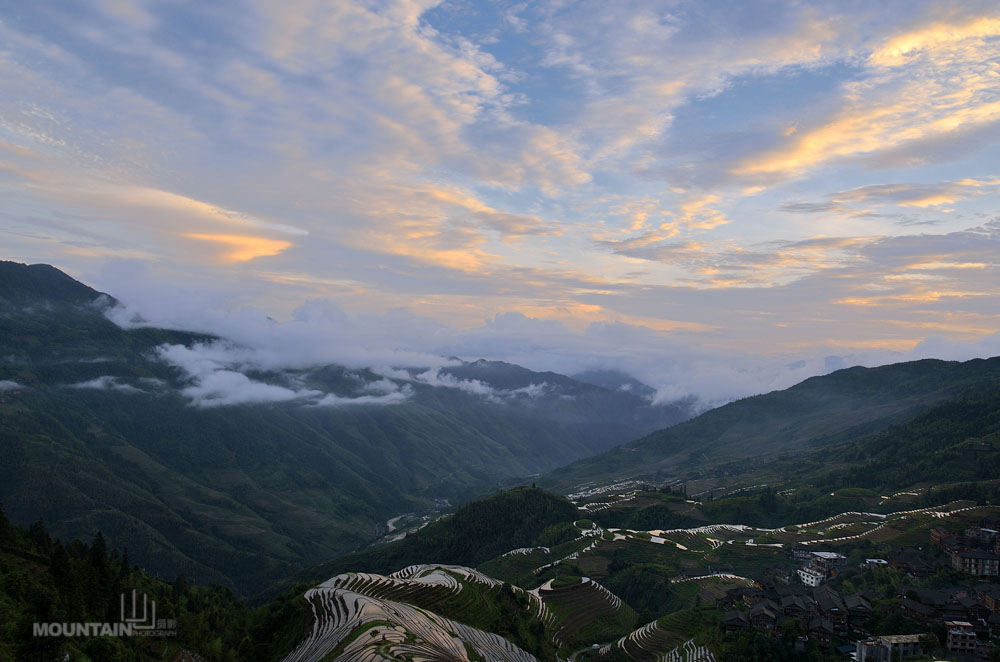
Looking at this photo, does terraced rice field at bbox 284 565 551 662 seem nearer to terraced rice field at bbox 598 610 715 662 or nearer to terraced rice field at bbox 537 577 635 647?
terraced rice field at bbox 598 610 715 662

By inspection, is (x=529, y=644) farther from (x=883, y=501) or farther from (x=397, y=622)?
(x=883, y=501)

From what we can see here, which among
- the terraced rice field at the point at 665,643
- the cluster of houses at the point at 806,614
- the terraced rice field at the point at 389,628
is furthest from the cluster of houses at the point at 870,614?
the terraced rice field at the point at 389,628

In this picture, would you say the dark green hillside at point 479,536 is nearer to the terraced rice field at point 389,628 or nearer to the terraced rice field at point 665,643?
the terraced rice field at point 665,643

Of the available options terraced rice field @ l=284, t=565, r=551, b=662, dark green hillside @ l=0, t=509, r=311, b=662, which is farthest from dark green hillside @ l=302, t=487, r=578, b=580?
dark green hillside @ l=0, t=509, r=311, b=662

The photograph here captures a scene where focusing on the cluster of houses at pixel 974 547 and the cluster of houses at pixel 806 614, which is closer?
the cluster of houses at pixel 806 614

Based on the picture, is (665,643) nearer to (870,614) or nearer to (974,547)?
(870,614)

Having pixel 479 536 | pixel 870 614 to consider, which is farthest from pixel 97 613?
pixel 479 536

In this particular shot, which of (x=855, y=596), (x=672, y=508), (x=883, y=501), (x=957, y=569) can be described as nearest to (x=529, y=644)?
(x=855, y=596)
